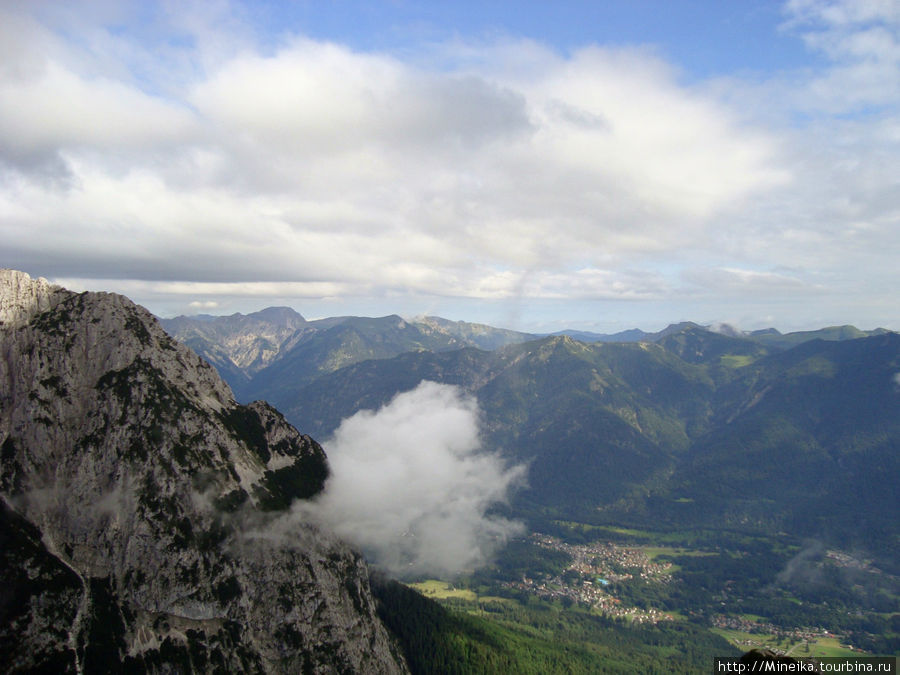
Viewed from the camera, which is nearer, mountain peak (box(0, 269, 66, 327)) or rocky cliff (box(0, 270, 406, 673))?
rocky cliff (box(0, 270, 406, 673))

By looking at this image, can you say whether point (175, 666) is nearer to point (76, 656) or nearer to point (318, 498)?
point (76, 656)

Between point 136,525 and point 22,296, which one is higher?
point 22,296

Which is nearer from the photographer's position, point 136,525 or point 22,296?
point 136,525

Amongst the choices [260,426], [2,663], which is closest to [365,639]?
[260,426]

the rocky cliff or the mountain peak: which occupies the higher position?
the mountain peak

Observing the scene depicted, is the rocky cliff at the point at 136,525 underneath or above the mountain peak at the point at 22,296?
underneath

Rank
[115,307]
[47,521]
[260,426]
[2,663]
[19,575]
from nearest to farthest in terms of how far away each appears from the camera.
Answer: [2,663] → [19,575] → [47,521] → [115,307] → [260,426]

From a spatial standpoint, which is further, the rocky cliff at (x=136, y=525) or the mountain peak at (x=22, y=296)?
the mountain peak at (x=22, y=296)

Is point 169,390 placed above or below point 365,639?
above
